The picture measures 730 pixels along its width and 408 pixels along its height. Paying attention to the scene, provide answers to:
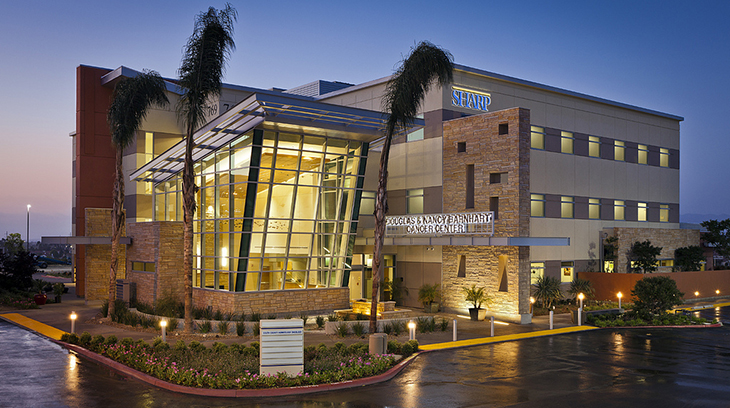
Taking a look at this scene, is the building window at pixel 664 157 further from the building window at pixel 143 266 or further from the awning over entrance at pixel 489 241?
the building window at pixel 143 266

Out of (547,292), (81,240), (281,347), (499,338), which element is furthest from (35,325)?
(547,292)

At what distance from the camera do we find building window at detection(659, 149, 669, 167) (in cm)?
4391

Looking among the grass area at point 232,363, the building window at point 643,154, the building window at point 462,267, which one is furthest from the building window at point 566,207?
the grass area at point 232,363

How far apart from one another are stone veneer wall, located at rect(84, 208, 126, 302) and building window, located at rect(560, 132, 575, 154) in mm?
30239

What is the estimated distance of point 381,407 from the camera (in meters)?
13.6

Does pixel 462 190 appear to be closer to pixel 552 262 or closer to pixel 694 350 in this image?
pixel 552 262

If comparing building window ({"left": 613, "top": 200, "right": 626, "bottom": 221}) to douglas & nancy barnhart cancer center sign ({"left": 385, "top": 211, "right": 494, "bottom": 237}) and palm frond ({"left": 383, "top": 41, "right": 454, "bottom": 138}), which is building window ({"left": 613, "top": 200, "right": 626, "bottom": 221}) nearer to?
douglas & nancy barnhart cancer center sign ({"left": 385, "top": 211, "right": 494, "bottom": 237})

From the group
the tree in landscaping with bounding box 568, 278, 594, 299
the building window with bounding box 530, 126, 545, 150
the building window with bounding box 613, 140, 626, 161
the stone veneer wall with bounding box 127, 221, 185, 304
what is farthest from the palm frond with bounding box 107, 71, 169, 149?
the building window with bounding box 613, 140, 626, 161

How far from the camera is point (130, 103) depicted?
89.4 feet

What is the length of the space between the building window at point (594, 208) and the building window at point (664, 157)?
8.96m

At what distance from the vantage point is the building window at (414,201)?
115ft

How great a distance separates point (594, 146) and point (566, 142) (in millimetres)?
3053

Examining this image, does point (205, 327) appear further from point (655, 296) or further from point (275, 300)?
point (655, 296)

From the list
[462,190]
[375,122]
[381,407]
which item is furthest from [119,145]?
[381,407]
